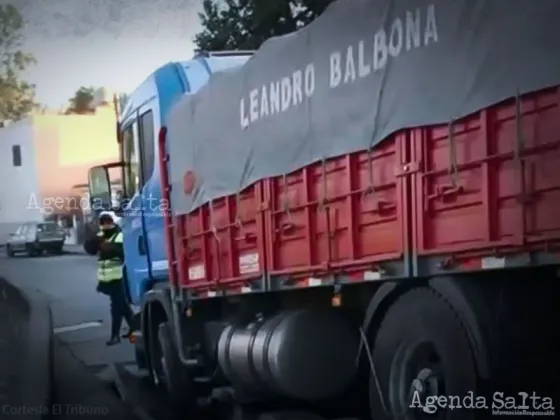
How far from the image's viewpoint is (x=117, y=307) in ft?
24.1

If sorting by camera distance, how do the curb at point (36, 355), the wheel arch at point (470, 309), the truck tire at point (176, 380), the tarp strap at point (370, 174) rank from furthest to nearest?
the truck tire at point (176, 380)
the curb at point (36, 355)
the tarp strap at point (370, 174)
the wheel arch at point (470, 309)

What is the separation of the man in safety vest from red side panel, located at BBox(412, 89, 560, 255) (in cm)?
406

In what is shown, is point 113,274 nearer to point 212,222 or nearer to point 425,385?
point 212,222

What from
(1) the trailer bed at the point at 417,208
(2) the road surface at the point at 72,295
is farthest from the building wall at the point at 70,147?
(1) the trailer bed at the point at 417,208

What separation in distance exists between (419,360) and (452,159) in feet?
2.62

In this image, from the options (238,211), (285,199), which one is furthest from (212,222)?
(285,199)

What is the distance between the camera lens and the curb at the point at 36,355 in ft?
18.6

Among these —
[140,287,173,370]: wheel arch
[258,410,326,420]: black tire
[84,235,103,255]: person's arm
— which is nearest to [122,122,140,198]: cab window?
[84,235,103,255]: person's arm

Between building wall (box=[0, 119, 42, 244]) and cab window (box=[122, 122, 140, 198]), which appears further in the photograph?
cab window (box=[122, 122, 140, 198])

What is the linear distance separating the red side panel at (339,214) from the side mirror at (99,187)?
209 centimetres

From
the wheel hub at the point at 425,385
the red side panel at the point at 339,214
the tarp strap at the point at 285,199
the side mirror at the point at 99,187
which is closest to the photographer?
the wheel hub at the point at 425,385

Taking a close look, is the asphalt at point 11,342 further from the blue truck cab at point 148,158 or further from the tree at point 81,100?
the tree at point 81,100

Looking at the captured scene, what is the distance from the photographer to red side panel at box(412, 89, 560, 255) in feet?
9.39

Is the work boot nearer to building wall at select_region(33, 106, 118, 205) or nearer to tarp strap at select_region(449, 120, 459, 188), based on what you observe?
building wall at select_region(33, 106, 118, 205)
